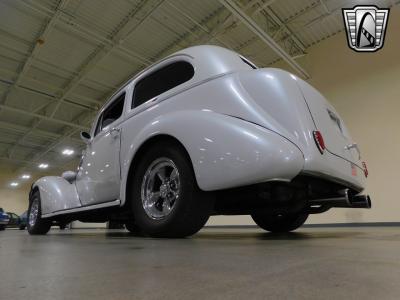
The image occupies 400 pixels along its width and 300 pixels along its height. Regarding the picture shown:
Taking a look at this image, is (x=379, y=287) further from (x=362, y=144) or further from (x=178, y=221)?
(x=362, y=144)

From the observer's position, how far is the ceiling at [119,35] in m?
7.53

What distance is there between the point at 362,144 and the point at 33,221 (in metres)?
A: 7.16

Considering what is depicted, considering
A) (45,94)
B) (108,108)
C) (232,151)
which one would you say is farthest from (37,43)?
(232,151)

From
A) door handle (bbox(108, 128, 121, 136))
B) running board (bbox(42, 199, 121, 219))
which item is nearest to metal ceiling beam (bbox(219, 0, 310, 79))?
door handle (bbox(108, 128, 121, 136))

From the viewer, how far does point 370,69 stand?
315 inches

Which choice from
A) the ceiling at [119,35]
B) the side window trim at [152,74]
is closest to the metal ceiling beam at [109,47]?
the ceiling at [119,35]

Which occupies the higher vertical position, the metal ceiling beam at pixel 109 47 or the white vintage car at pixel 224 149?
the metal ceiling beam at pixel 109 47

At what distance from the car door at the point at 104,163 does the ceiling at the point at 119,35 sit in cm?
381

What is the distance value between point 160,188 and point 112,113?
1788 mm

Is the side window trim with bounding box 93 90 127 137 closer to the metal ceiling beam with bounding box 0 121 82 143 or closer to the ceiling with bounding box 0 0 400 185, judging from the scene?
the ceiling with bounding box 0 0 400 185

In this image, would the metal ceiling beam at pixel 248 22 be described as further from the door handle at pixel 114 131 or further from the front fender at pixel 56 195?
the front fender at pixel 56 195

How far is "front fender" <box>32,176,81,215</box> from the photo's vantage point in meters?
3.94

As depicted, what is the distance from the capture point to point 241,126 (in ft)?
6.89

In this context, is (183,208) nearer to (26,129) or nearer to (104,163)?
(104,163)
